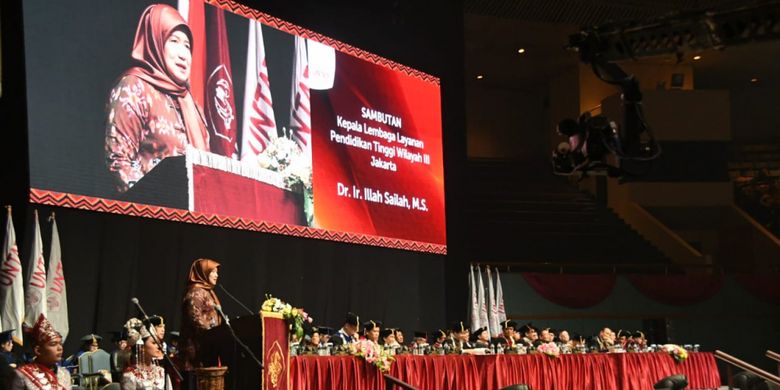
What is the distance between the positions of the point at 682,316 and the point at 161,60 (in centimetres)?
1199

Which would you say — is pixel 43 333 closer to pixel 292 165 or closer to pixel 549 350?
pixel 292 165

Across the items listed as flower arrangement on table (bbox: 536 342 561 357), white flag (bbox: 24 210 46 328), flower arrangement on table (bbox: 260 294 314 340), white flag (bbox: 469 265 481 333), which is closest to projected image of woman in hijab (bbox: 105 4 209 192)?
white flag (bbox: 24 210 46 328)

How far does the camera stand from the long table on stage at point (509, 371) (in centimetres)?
890

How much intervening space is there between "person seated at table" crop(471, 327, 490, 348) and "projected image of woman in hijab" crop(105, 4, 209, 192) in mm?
3806

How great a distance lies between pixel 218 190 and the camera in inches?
442

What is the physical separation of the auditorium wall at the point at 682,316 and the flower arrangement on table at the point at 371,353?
28.7 feet

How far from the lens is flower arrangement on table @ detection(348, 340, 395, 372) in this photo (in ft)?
30.3

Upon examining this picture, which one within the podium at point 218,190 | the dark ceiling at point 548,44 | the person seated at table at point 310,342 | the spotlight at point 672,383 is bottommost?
the spotlight at point 672,383

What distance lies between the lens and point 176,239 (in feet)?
37.3

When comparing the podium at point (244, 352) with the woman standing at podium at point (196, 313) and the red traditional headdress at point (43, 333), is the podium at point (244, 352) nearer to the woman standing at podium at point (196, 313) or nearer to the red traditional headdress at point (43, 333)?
the woman standing at podium at point (196, 313)

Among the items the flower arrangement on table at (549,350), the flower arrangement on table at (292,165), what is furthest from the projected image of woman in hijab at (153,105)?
the flower arrangement on table at (549,350)

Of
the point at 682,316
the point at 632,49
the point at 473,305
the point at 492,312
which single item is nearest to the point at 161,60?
the point at 632,49

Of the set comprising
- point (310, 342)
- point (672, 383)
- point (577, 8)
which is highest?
point (577, 8)

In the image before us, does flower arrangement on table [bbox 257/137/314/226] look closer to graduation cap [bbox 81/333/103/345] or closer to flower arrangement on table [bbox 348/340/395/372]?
graduation cap [bbox 81/333/103/345]
